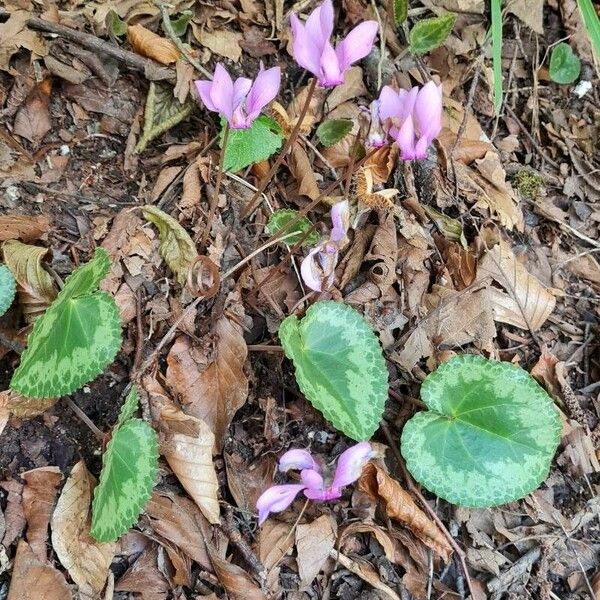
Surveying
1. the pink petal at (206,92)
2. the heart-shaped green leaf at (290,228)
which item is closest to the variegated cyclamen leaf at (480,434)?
the heart-shaped green leaf at (290,228)

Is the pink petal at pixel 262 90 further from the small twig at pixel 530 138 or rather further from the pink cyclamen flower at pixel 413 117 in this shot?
the small twig at pixel 530 138

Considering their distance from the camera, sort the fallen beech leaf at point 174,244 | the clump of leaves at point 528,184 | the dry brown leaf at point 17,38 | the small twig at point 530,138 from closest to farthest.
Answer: the fallen beech leaf at point 174,244 → the dry brown leaf at point 17,38 → the clump of leaves at point 528,184 → the small twig at point 530,138

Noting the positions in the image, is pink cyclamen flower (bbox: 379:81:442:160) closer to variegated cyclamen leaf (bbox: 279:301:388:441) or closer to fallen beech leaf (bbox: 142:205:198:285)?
variegated cyclamen leaf (bbox: 279:301:388:441)

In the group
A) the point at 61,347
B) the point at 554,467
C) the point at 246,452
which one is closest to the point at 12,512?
the point at 61,347

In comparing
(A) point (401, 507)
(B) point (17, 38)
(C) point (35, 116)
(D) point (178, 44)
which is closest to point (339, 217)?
(A) point (401, 507)

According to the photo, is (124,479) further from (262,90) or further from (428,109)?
(428,109)
